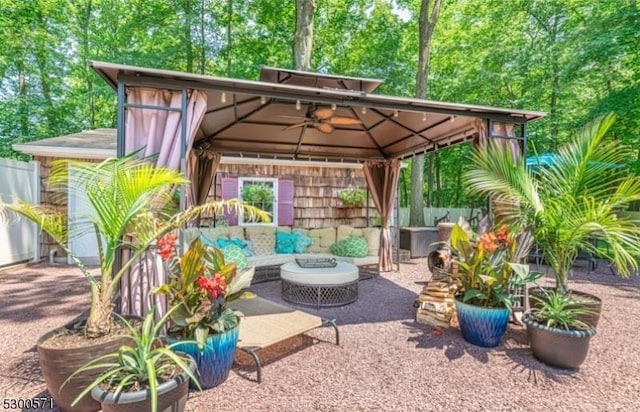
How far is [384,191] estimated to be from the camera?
710cm

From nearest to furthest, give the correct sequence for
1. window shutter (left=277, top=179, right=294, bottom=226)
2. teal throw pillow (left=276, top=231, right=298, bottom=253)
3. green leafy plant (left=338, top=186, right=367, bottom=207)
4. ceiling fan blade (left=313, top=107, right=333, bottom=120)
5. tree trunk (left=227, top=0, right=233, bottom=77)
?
ceiling fan blade (left=313, top=107, right=333, bottom=120)
teal throw pillow (left=276, top=231, right=298, bottom=253)
window shutter (left=277, top=179, right=294, bottom=226)
green leafy plant (left=338, top=186, right=367, bottom=207)
tree trunk (left=227, top=0, right=233, bottom=77)

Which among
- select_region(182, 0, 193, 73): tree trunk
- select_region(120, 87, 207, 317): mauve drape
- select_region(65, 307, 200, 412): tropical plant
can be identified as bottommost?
select_region(65, 307, 200, 412): tropical plant

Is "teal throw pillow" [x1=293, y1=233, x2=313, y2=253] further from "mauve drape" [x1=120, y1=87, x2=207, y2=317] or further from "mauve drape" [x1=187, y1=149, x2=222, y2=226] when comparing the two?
"mauve drape" [x1=120, y1=87, x2=207, y2=317]

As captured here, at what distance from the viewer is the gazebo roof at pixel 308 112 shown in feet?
11.2

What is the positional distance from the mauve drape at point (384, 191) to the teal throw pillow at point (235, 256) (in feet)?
9.36

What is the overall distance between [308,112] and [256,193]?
3.98 meters

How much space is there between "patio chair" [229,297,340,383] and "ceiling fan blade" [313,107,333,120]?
2544 millimetres

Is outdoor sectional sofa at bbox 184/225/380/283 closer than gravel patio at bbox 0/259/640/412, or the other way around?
gravel patio at bbox 0/259/640/412

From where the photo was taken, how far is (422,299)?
14.1 ft

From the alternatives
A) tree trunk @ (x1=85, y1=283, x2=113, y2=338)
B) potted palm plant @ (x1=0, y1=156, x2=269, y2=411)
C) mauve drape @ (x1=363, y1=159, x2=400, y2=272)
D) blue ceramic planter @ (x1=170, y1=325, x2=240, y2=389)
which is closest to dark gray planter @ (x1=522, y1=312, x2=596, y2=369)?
blue ceramic planter @ (x1=170, y1=325, x2=240, y2=389)

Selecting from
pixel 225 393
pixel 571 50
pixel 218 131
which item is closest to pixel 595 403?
pixel 225 393

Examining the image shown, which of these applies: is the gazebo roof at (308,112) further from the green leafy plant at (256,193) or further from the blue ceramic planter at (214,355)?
the blue ceramic planter at (214,355)

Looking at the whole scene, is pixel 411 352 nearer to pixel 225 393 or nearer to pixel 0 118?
pixel 225 393

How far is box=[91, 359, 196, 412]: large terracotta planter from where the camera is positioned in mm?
1827
